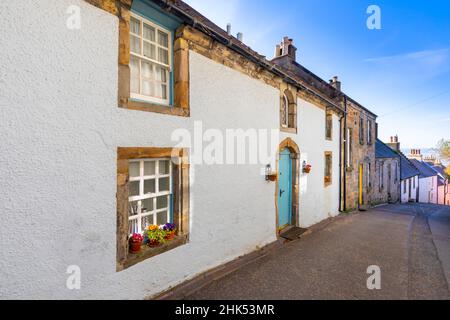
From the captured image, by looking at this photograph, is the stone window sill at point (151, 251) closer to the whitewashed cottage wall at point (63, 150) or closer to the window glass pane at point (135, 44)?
the whitewashed cottage wall at point (63, 150)

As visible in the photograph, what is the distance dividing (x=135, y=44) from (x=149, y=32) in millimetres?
422

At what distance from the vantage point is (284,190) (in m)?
7.81

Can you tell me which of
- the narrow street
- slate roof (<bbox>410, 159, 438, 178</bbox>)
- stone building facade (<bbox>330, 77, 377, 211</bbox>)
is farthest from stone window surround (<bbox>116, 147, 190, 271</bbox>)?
slate roof (<bbox>410, 159, 438, 178</bbox>)

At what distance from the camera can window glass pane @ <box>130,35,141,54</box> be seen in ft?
12.3

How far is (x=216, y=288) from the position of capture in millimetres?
4371

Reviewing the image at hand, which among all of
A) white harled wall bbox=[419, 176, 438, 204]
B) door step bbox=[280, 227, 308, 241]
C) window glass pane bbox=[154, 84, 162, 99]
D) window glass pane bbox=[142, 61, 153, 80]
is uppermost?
window glass pane bbox=[142, 61, 153, 80]

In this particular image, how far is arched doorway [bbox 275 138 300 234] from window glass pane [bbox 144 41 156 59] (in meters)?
4.65

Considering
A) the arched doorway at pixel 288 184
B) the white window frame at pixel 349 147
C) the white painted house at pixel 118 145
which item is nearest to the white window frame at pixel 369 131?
the white window frame at pixel 349 147

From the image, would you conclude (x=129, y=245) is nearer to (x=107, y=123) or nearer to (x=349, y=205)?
(x=107, y=123)

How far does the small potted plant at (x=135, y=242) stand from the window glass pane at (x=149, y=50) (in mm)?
3043

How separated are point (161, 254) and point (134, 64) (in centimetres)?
326

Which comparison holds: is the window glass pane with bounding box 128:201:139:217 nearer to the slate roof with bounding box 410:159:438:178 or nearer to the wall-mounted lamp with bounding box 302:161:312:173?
the wall-mounted lamp with bounding box 302:161:312:173

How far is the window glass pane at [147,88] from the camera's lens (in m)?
3.91

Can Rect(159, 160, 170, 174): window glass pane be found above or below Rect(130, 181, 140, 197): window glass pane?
above
